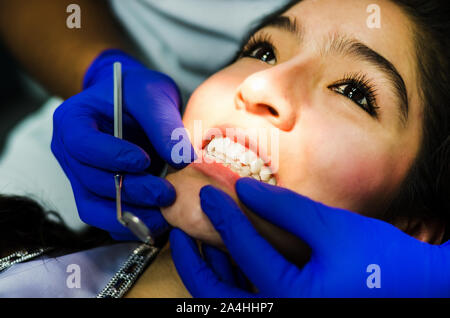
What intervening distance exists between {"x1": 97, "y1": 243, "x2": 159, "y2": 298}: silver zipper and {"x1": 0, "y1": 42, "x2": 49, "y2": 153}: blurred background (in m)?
0.93

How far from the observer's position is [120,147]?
97 cm

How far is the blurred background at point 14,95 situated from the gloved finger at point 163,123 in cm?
73

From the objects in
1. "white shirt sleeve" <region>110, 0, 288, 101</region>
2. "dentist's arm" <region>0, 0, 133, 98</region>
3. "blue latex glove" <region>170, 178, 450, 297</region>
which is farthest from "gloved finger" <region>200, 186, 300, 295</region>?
"dentist's arm" <region>0, 0, 133, 98</region>

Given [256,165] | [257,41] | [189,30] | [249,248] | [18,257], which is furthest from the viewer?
[189,30]

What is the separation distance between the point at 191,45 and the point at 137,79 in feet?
1.69

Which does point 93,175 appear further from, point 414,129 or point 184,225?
point 414,129

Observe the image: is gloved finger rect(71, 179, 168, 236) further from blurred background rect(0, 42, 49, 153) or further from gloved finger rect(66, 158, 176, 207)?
blurred background rect(0, 42, 49, 153)

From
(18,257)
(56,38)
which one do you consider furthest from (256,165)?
(56,38)

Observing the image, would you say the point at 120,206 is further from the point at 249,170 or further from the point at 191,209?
the point at 249,170

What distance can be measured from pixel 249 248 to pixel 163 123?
44 cm

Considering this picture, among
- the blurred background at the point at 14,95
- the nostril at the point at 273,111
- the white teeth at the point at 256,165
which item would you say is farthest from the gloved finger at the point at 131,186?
the blurred background at the point at 14,95

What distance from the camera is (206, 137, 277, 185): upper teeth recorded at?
3.05ft

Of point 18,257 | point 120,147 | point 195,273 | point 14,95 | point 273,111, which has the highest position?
point 273,111

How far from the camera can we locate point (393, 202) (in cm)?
104
